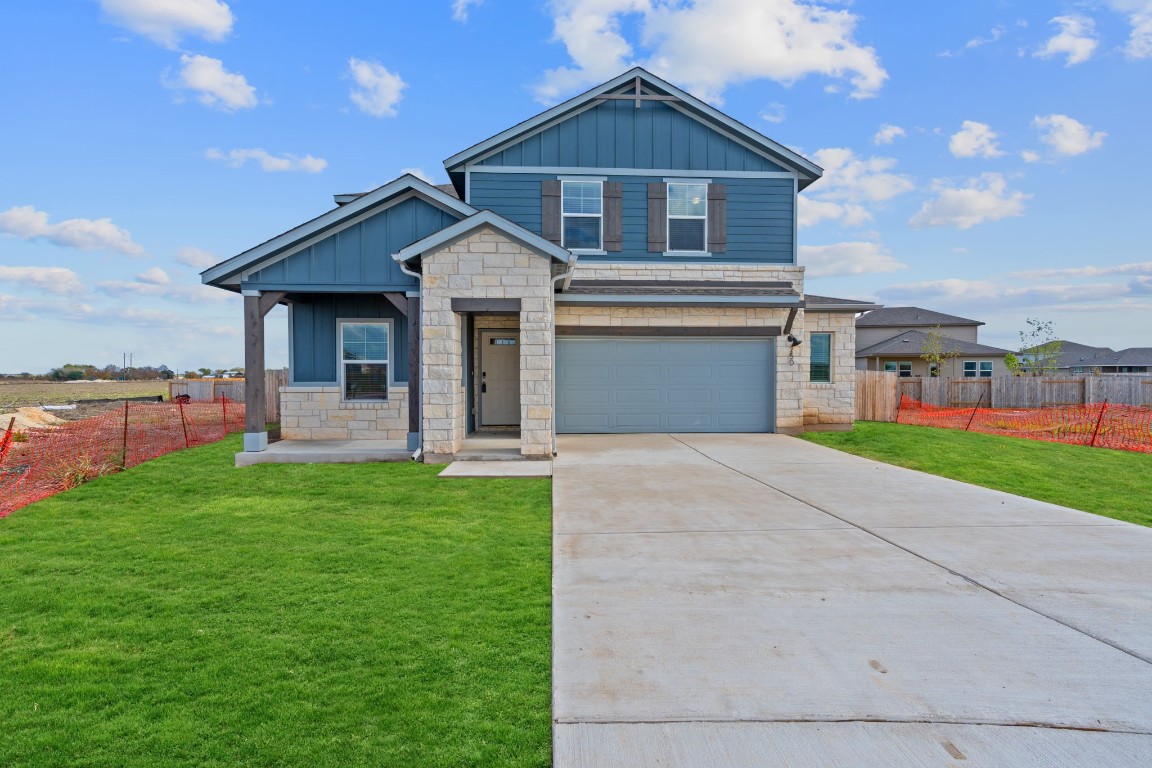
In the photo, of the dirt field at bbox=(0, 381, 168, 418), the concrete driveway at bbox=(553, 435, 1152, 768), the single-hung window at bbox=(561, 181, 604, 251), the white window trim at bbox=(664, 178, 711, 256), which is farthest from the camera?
the dirt field at bbox=(0, 381, 168, 418)

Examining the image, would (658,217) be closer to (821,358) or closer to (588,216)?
(588,216)

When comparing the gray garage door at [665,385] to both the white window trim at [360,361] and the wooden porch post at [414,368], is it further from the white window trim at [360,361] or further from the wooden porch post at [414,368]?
the wooden porch post at [414,368]

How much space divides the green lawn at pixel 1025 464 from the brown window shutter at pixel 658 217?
5.80 metres

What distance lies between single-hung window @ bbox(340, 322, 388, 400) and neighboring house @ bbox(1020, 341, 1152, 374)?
4972 centimetres

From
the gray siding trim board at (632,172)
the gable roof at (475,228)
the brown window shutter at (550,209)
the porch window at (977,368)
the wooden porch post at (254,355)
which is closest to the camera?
the gable roof at (475,228)

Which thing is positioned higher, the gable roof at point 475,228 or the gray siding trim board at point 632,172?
the gray siding trim board at point 632,172

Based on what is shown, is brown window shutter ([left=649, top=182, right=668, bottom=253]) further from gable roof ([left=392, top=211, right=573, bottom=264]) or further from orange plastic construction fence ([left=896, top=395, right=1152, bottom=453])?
orange plastic construction fence ([left=896, top=395, right=1152, bottom=453])

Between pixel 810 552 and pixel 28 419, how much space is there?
74.3ft

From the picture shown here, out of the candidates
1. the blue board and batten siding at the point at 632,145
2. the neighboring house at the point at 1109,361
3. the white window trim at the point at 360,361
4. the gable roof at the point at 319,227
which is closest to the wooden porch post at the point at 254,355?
the gable roof at the point at 319,227

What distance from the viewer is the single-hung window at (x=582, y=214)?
1525 centimetres

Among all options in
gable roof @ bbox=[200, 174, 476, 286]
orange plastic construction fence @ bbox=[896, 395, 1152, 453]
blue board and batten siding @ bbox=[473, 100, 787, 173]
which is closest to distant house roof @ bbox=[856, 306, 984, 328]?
orange plastic construction fence @ bbox=[896, 395, 1152, 453]

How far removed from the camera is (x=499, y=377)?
15.0 meters

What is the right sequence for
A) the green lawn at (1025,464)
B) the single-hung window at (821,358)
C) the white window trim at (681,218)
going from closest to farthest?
the green lawn at (1025,464) < the white window trim at (681,218) < the single-hung window at (821,358)

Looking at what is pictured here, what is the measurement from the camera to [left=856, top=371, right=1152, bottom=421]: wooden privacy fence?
2748 centimetres
